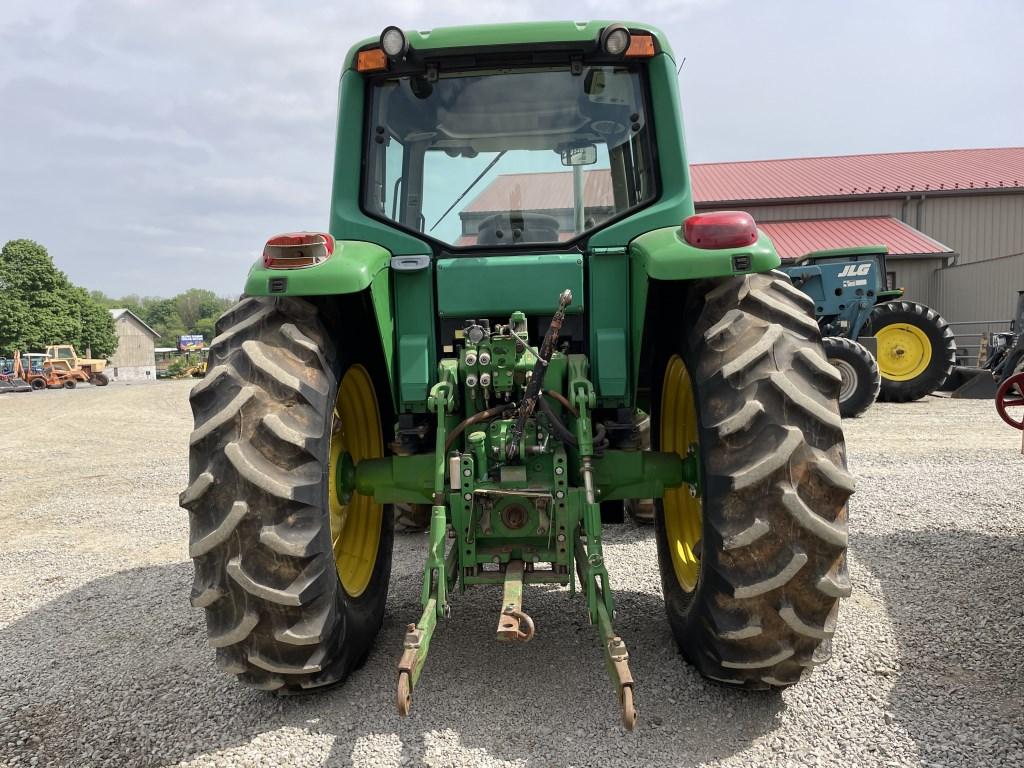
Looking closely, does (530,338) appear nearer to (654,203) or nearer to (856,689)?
(654,203)

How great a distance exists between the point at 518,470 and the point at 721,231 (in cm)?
107

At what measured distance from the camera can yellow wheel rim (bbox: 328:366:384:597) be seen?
2.98 meters

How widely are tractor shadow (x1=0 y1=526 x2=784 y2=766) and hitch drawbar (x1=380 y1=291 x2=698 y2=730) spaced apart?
0.24m

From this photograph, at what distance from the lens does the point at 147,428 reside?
12961 mm

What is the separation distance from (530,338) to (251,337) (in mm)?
1091

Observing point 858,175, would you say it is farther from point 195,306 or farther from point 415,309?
point 195,306

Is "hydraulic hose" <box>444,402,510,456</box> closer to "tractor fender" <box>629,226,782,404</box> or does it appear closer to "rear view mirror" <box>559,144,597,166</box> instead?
"tractor fender" <box>629,226,782,404</box>

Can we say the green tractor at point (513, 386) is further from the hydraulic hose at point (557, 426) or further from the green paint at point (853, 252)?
the green paint at point (853, 252)

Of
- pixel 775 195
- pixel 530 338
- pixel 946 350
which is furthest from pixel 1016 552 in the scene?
pixel 775 195

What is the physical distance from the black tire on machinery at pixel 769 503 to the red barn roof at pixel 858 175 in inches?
819

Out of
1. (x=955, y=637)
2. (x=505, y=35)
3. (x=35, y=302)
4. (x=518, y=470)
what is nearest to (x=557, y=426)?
(x=518, y=470)

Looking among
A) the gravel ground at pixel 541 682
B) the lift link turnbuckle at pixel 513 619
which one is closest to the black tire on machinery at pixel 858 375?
the gravel ground at pixel 541 682

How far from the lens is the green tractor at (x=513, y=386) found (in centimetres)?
222

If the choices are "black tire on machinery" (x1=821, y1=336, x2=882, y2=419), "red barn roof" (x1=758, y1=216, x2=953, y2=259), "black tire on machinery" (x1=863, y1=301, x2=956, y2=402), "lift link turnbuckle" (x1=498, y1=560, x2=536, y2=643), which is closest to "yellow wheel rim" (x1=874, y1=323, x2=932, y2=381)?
"black tire on machinery" (x1=863, y1=301, x2=956, y2=402)
